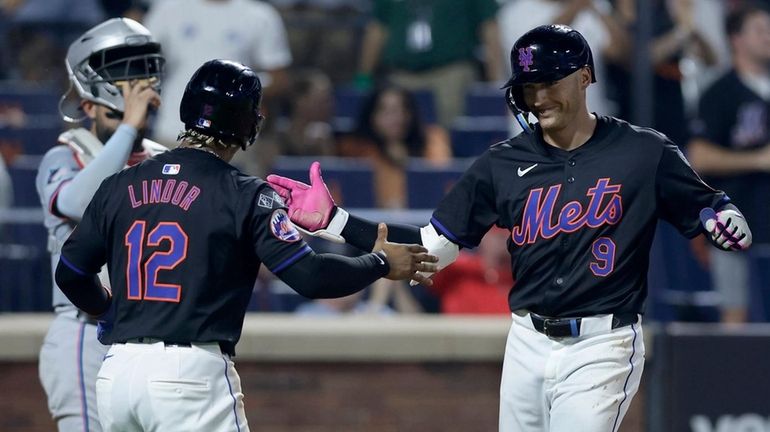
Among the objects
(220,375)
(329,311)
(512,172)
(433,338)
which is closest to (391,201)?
(329,311)

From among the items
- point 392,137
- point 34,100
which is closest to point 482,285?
point 392,137

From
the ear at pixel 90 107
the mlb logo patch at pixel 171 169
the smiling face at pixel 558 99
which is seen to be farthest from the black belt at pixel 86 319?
the smiling face at pixel 558 99

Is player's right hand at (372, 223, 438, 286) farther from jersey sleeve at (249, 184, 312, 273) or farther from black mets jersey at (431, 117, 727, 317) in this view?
jersey sleeve at (249, 184, 312, 273)

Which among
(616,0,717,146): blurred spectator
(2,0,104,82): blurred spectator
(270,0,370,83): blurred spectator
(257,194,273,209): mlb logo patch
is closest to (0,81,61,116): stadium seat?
(2,0,104,82): blurred spectator

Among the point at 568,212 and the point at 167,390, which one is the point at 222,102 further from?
the point at 568,212

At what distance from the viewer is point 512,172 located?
475 centimetres

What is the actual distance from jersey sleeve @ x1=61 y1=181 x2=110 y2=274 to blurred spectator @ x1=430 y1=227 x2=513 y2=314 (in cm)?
330

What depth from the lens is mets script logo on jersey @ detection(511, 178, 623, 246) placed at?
4594 mm

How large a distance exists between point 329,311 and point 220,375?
3311 millimetres

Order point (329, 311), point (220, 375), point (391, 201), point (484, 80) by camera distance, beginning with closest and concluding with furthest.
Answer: point (220, 375) → point (329, 311) → point (391, 201) → point (484, 80)

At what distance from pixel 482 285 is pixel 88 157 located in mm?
2913

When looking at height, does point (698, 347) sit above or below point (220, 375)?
below

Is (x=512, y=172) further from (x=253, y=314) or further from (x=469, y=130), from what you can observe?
(x=469, y=130)

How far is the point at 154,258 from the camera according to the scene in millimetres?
4059
